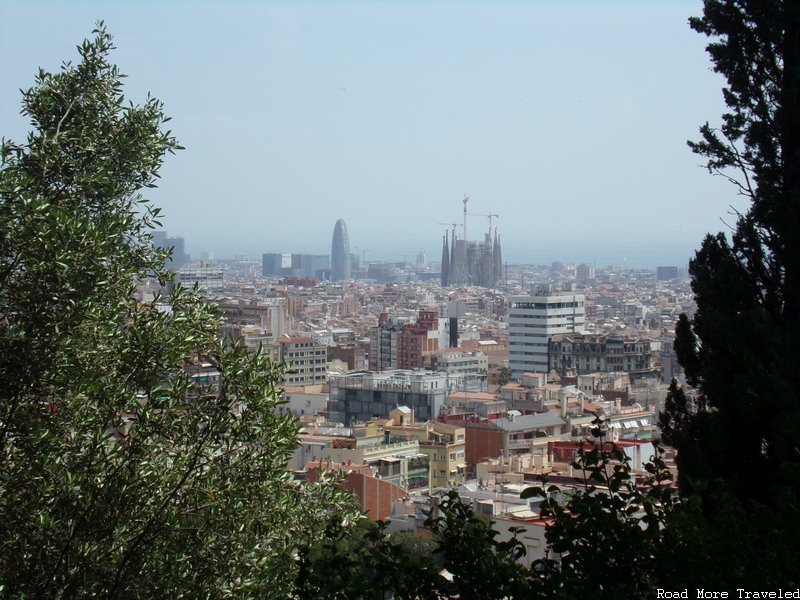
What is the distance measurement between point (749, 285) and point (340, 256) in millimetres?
120575

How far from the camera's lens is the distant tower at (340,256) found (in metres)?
124

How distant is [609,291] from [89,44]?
8837 cm

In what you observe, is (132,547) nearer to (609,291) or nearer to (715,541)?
(715,541)

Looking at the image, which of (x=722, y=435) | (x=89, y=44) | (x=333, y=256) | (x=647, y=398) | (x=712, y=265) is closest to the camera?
(x=89, y=44)

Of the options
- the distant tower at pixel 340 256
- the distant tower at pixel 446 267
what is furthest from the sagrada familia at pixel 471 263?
the distant tower at pixel 340 256

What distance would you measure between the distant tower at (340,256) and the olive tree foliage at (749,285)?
119754mm

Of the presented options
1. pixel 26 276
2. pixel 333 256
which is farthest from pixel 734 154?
pixel 333 256

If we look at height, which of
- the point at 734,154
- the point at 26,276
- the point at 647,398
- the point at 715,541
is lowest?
the point at 647,398

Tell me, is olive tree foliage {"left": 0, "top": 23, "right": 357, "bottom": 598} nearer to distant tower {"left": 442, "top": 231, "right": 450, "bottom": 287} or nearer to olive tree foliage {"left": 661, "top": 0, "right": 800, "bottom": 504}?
olive tree foliage {"left": 661, "top": 0, "right": 800, "bottom": 504}

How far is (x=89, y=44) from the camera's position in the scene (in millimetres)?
2783

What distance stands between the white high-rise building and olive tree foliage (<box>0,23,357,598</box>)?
140 ft

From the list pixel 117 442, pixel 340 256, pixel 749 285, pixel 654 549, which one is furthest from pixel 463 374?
pixel 340 256

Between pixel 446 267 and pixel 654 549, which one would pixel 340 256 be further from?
pixel 654 549

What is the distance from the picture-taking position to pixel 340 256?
12394 centimetres
